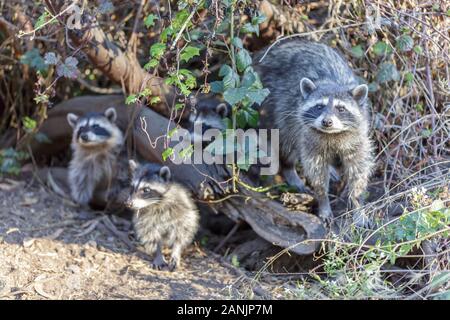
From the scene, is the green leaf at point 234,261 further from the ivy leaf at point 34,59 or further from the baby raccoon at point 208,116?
the ivy leaf at point 34,59

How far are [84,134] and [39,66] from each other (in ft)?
2.49

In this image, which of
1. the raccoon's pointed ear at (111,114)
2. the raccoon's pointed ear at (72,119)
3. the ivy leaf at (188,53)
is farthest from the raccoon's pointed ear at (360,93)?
the raccoon's pointed ear at (72,119)

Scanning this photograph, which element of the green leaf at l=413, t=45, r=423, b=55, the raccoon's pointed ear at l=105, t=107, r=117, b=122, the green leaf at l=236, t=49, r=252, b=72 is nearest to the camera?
the green leaf at l=236, t=49, r=252, b=72

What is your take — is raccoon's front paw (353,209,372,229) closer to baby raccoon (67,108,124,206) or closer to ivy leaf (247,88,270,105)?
ivy leaf (247,88,270,105)

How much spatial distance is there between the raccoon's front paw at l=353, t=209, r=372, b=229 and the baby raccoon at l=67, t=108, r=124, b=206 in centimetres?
240

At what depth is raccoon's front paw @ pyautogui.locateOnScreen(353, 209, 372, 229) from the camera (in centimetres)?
440

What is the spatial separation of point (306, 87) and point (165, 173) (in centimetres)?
123

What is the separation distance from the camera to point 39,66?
18.5ft

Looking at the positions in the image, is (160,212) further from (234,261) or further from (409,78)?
(409,78)

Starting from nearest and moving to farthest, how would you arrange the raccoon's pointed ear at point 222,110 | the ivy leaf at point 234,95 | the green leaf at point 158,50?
1. the green leaf at point 158,50
2. the ivy leaf at point 234,95
3. the raccoon's pointed ear at point 222,110

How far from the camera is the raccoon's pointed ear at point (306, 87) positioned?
506 cm

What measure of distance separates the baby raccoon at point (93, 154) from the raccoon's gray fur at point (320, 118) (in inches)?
56.3

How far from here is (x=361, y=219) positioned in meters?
4.68

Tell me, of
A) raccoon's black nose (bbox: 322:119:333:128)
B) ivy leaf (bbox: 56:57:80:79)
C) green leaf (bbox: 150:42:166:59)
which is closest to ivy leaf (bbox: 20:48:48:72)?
ivy leaf (bbox: 56:57:80:79)
